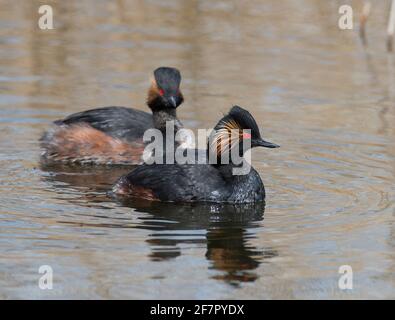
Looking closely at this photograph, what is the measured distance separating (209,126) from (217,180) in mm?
2551

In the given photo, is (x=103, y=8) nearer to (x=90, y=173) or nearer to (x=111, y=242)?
(x=90, y=173)

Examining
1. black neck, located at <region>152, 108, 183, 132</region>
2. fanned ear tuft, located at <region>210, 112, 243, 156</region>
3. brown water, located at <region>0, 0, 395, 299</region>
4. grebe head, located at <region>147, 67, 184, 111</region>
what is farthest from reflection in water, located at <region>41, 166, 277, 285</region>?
grebe head, located at <region>147, 67, 184, 111</region>

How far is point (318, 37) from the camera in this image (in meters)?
15.9

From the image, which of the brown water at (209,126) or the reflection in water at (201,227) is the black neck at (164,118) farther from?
the reflection in water at (201,227)

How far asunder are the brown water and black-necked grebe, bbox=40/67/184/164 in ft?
0.84

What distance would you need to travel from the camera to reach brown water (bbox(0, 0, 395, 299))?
730 centimetres

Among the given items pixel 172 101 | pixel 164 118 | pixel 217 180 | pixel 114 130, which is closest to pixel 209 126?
pixel 164 118

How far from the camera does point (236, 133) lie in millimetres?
9164

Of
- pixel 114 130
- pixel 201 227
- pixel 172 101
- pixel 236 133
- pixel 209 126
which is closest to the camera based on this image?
pixel 201 227

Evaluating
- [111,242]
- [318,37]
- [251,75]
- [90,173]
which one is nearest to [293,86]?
[251,75]

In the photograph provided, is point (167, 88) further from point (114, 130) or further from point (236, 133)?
point (236, 133)

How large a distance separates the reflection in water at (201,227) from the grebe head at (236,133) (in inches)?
20.2

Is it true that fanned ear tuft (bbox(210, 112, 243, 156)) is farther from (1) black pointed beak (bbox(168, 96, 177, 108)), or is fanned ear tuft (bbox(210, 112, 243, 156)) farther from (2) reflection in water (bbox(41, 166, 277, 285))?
(1) black pointed beak (bbox(168, 96, 177, 108))
